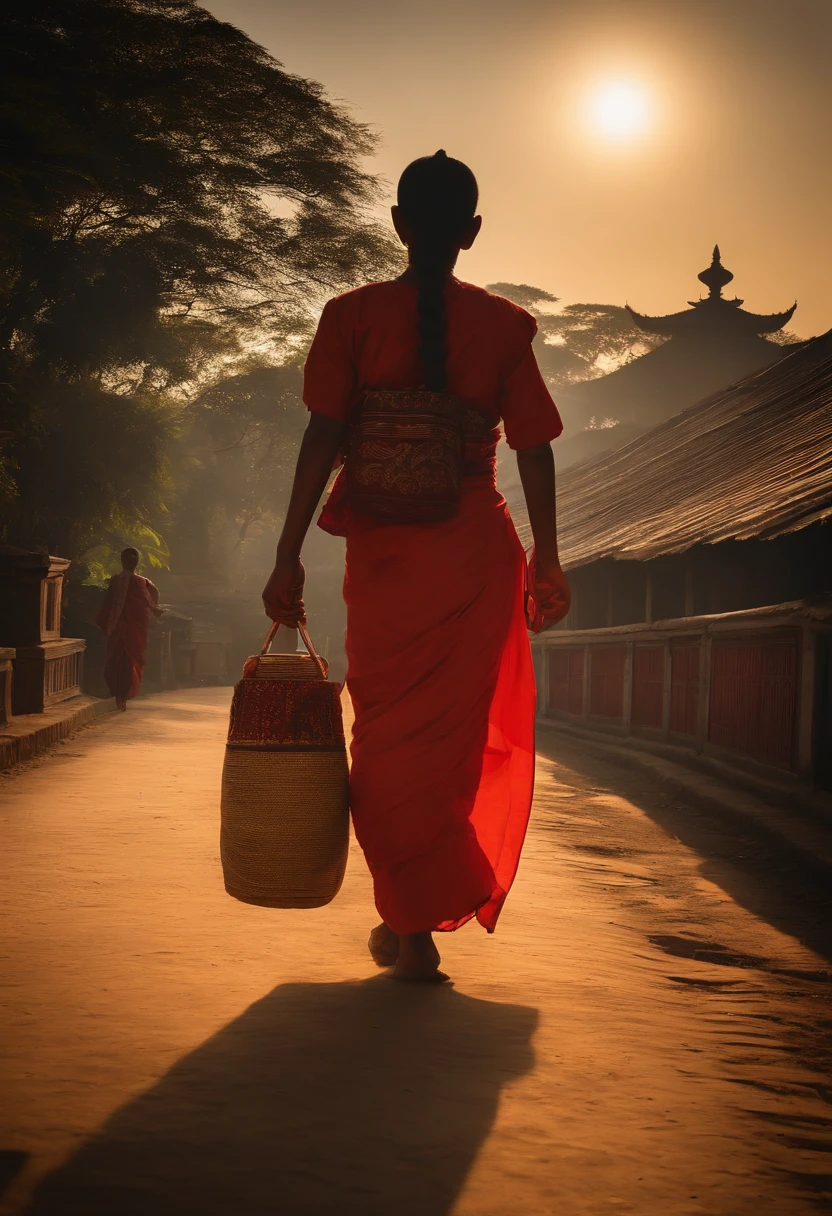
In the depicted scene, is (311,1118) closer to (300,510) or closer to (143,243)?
(300,510)

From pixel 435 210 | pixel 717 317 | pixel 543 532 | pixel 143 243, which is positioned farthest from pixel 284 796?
pixel 717 317

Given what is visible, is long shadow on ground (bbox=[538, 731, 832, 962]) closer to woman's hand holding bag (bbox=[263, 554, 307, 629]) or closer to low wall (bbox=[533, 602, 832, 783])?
low wall (bbox=[533, 602, 832, 783])

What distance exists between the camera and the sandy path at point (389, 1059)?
202cm

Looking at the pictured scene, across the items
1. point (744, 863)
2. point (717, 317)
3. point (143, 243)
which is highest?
point (717, 317)

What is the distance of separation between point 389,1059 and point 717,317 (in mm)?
43617

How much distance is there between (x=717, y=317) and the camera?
1722 inches

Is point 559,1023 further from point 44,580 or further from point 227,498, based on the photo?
point 227,498

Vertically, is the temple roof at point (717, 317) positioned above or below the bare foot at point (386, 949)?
above

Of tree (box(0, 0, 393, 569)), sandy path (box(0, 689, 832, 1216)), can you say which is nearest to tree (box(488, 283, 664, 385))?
tree (box(0, 0, 393, 569))

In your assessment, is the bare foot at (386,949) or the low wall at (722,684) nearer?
the bare foot at (386,949)

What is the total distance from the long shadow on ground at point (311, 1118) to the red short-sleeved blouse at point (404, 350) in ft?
5.15

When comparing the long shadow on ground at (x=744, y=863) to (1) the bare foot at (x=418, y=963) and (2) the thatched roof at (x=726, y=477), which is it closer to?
(1) the bare foot at (x=418, y=963)

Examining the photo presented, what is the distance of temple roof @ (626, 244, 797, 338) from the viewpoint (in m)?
43.8

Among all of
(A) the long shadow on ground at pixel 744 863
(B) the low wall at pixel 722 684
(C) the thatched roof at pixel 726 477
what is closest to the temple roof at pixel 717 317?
(C) the thatched roof at pixel 726 477
